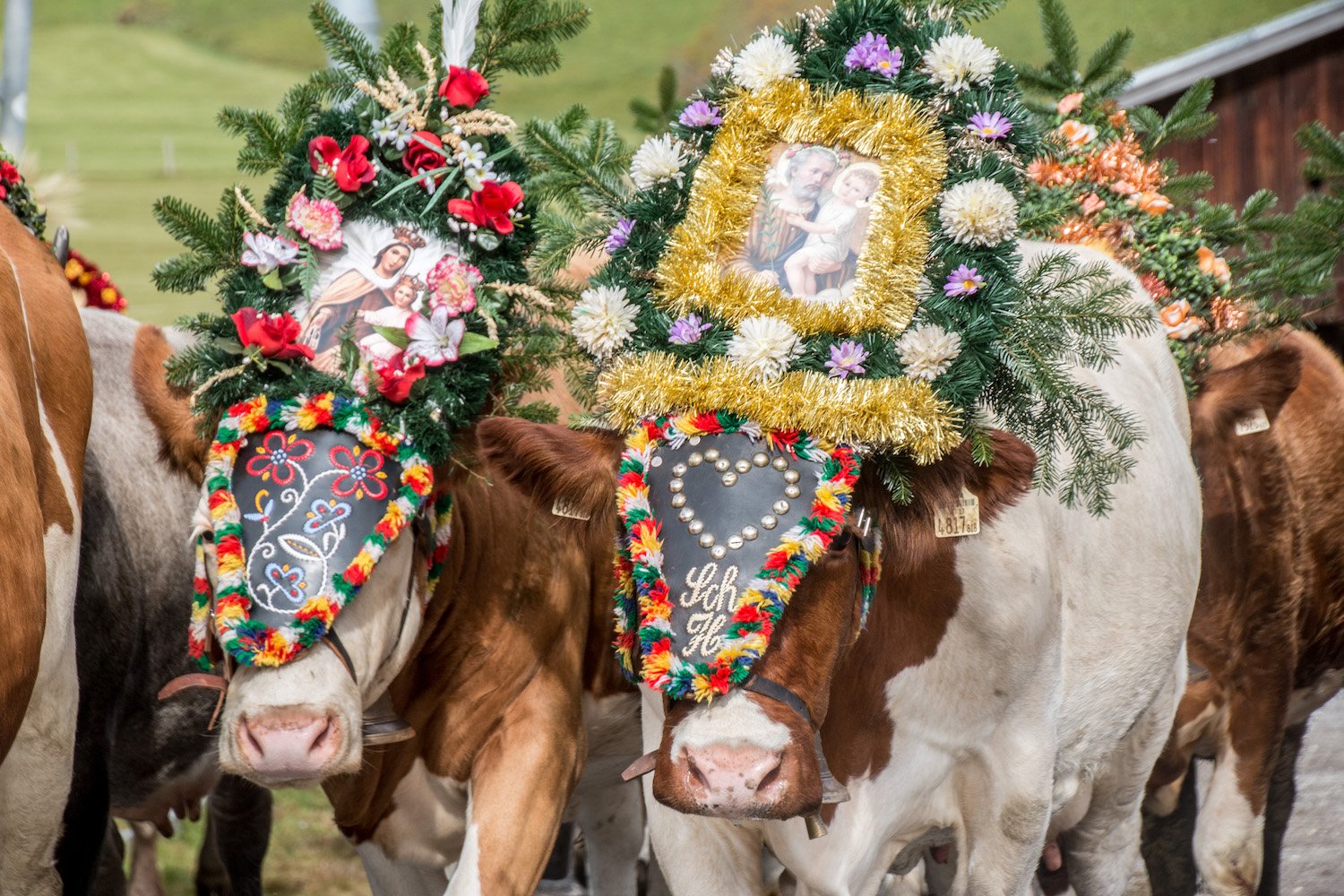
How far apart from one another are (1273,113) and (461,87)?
13.7 meters

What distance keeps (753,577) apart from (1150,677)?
2.01m

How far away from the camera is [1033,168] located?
17.2ft

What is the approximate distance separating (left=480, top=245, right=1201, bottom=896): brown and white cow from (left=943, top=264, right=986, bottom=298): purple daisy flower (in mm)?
337

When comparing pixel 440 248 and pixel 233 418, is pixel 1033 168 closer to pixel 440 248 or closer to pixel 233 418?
pixel 440 248

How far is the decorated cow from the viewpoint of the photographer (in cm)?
318

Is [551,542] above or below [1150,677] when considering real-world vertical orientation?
above

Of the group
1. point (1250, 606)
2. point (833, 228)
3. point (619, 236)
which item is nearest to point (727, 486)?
point (833, 228)

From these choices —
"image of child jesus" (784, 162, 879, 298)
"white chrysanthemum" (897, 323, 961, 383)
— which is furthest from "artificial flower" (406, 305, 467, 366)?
"white chrysanthemum" (897, 323, 961, 383)

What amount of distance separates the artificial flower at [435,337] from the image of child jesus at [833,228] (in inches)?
33.0

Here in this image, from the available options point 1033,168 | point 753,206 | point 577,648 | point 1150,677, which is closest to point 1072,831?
point 1150,677

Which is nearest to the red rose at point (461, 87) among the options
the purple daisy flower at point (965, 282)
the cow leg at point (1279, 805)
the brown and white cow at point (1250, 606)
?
the purple daisy flower at point (965, 282)

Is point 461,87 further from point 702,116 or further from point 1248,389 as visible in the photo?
point 1248,389

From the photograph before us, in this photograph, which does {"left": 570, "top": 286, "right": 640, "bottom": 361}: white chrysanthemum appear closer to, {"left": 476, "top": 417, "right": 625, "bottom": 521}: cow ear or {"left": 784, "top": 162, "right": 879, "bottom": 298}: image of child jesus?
{"left": 476, "top": 417, "right": 625, "bottom": 521}: cow ear

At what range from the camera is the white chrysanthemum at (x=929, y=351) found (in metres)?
3.33
